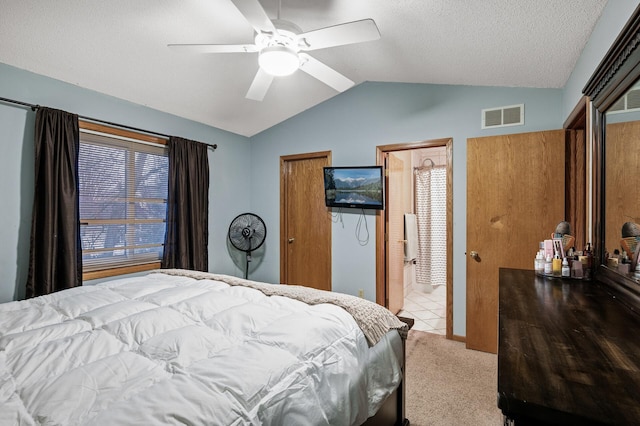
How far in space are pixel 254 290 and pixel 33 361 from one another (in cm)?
105

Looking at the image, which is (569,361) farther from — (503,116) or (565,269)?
(503,116)

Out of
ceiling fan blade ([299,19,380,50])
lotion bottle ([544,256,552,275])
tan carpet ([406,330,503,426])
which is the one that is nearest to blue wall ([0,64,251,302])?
ceiling fan blade ([299,19,380,50])

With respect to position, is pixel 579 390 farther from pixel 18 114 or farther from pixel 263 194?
pixel 263 194

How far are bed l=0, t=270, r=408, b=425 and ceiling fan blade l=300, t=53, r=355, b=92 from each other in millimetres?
1469

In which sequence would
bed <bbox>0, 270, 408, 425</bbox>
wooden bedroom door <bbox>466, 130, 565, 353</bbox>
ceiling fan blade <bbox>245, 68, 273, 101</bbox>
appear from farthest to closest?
1. wooden bedroom door <bbox>466, 130, 565, 353</bbox>
2. ceiling fan blade <bbox>245, 68, 273, 101</bbox>
3. bed <bbox>0, 270, 408, 425</bbox>

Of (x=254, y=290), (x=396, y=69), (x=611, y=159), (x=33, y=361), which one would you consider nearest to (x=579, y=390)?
(x=611, y=159)

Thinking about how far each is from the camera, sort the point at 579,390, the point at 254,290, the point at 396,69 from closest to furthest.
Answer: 1. the point at 579,390
2. the point at 254,290
3. the point at 396,69

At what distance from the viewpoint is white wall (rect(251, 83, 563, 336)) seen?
305 centimetres

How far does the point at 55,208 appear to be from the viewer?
2600 millimetres

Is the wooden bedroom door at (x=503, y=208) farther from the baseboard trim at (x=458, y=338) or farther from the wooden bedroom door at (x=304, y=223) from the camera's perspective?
the wooden bedroom door at (x=304, y=223)

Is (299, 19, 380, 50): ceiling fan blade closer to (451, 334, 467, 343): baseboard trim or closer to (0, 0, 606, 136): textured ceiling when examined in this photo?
(0, 0, 606, 136): textured ceiling

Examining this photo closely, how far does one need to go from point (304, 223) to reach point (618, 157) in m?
3.20

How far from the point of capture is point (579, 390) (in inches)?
23.6

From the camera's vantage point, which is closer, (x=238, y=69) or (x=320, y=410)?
Result: (x=320, y=410)
